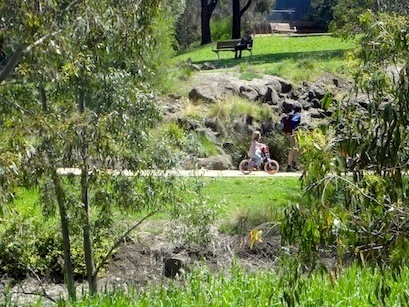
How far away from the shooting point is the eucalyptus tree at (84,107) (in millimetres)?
7973

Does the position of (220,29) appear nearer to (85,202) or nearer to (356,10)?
(356,10)

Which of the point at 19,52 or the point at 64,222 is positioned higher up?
the point at 19,52

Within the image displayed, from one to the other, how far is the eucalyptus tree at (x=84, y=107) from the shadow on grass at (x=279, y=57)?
77.4 feet

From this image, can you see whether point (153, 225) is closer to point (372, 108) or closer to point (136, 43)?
point (136, 43)

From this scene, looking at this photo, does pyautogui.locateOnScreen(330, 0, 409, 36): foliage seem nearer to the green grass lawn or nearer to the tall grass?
the green grass lawn

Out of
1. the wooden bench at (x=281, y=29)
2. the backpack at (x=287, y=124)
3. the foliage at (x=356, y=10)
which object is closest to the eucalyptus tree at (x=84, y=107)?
the foliage at (x=356, y=10)

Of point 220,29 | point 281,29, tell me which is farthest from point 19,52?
point 220,29

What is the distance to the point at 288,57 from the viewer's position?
35.6m

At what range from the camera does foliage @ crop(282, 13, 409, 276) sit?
4.05 metres

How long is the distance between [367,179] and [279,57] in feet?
104

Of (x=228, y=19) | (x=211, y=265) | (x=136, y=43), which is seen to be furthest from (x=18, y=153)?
(x=228, y=19)

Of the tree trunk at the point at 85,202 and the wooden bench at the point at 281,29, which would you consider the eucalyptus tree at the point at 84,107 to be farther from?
the wooden bench at the point at 281,29

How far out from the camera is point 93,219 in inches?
428

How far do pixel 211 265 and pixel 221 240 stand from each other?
825mm
